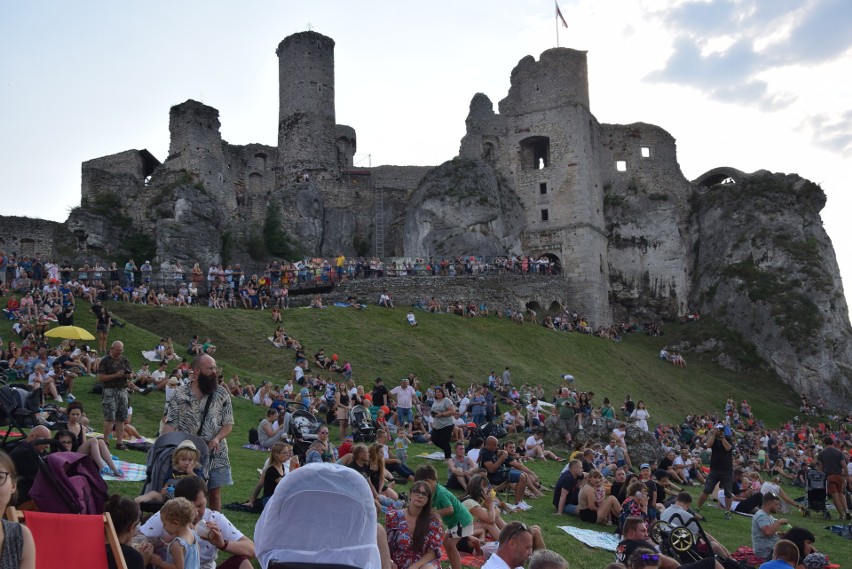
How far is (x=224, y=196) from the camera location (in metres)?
48.0

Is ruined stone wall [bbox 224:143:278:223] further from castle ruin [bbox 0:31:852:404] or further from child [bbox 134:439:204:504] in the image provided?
child [bbox 134:439:204:504]

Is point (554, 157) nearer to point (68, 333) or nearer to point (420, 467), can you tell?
point (68, 333)

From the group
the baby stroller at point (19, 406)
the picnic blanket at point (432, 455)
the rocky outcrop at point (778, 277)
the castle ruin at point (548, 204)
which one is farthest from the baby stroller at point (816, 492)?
the rocky outcrop at point (778, 277)

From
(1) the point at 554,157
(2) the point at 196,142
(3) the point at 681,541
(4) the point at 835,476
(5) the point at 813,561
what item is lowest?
(4) the point at 835,476

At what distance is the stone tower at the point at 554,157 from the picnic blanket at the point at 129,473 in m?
41.3

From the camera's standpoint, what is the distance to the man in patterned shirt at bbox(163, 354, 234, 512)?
9.40 meters

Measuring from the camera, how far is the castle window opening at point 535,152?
182ft

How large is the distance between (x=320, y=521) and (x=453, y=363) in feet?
92.6

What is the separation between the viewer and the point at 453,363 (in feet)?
106

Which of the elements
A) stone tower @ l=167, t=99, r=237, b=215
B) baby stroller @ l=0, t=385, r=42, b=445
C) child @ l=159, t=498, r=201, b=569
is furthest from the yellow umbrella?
stone tower @ l=167, t=99, r=237, b=215

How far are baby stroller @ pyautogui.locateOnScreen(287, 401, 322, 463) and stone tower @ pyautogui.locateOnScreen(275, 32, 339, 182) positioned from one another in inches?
1581

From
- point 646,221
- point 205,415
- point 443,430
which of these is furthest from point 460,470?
point 646,221

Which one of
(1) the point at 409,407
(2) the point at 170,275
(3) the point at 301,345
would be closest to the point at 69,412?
(1) the point at 409,407

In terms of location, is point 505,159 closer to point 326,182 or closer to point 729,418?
point 326,182
